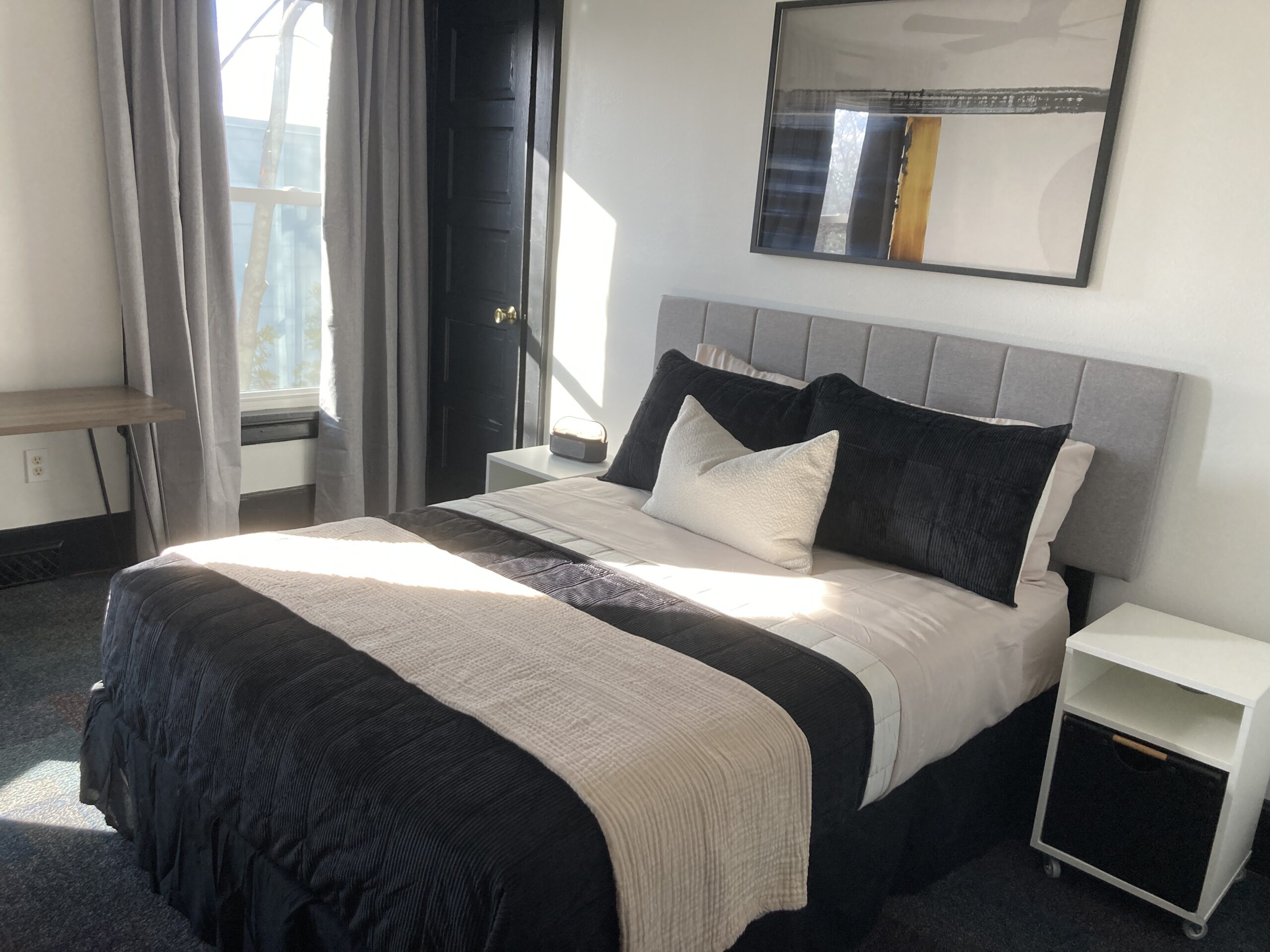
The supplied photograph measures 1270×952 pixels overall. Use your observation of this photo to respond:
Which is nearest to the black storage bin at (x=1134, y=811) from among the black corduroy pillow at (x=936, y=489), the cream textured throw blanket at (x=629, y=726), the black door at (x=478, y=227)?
the black corduroy pillow at (x=936, y=489)

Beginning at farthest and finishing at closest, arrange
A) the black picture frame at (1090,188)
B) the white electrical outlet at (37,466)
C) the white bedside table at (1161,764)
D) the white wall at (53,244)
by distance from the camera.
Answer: the white electrical outlet at (37,466) → the white wall at (53,244) → the black picture frame at (1090,188) → the white bedside table at (1161,764)

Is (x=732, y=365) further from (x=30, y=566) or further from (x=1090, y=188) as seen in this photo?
(x=30, y=566)

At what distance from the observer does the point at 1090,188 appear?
2.45m

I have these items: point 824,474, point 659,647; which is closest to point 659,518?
point 824,474

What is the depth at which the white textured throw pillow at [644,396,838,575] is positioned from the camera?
234cm

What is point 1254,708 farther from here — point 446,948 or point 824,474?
point 446,948

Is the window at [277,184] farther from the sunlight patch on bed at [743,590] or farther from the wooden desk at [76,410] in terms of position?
the sunlight patch on bed at [743,590]

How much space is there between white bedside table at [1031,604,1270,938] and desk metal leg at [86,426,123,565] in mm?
3001

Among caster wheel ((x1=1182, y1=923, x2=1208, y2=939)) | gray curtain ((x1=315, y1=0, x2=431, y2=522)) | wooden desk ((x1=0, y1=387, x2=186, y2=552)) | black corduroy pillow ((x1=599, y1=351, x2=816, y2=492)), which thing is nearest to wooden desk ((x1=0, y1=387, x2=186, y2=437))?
wooden desk ((x1=0, y1=387, x2=186, y2=552))

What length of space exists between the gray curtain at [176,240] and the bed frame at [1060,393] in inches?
76.7

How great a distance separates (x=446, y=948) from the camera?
1.31m

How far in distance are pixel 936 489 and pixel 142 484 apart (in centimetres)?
257

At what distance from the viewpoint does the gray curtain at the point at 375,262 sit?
3723 mm

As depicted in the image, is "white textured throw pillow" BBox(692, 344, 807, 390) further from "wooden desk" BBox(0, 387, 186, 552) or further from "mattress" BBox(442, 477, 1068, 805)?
"wooden desk" BBox(0, 387, 186, 552)
